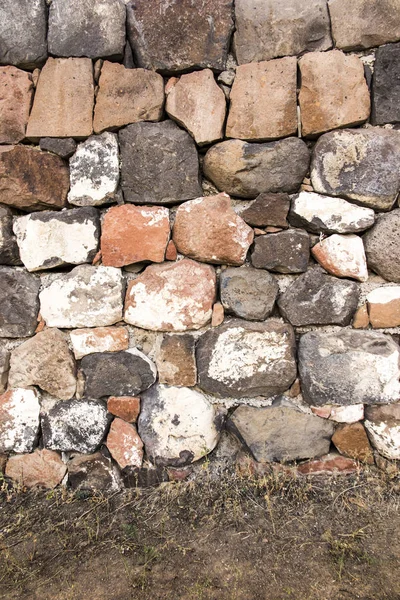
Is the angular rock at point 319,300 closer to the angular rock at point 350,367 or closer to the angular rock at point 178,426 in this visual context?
the angular rock at point 350,367

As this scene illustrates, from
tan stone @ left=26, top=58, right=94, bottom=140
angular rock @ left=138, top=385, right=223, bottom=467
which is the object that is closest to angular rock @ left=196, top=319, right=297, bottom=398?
angular rock @ left=138, top=385, right=223, bottom=467

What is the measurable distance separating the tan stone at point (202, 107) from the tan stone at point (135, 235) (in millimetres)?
398

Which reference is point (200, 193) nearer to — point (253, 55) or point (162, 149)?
point (162, 149)

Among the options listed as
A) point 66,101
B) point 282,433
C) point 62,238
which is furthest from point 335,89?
point 282,433

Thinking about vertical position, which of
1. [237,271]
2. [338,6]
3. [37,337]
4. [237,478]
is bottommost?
[237,478]

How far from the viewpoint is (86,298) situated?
193cm

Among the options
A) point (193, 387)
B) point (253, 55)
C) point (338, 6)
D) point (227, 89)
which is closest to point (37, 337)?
point (193, 387)

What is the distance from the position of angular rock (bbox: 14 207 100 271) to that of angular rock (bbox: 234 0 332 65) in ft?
3.49

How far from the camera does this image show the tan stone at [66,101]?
193cm

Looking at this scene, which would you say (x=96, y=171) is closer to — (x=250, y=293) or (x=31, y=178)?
(x=31, y=178)

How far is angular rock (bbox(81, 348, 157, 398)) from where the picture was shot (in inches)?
75.6

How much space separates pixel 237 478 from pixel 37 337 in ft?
3.81

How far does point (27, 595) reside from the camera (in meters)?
1.38

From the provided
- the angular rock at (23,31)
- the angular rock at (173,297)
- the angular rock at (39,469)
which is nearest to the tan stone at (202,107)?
the angular rock at (173,297)
